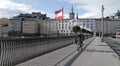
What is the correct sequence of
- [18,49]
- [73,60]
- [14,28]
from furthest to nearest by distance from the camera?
[14,28], [73,60], [18,49]

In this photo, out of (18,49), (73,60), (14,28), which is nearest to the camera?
(18,49)

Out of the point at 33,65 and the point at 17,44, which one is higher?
the point at 17,44

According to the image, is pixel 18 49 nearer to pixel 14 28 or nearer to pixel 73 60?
pixel 73 60

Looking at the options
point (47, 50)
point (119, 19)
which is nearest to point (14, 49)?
point (47, 50)

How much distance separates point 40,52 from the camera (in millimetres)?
19750

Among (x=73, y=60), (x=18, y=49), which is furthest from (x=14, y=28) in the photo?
(x=18, y=49)

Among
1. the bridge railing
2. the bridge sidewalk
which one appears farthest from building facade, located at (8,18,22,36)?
the bridge sidewalk

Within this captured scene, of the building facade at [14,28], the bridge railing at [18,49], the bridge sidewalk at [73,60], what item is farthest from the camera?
the building facade at [14,28]

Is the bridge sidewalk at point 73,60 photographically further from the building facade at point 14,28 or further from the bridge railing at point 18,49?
the building facade at point 14,28

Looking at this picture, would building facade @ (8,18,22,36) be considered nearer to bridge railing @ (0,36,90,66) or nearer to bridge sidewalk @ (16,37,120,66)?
bridge railing @ (0,36,90,66)

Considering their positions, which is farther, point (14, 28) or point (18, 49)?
point (14, 28)

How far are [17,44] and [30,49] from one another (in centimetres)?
290

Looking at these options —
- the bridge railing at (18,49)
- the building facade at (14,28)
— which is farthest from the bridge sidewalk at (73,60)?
the building facade at (14,28)

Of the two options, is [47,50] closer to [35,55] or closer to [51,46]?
[51,46]
